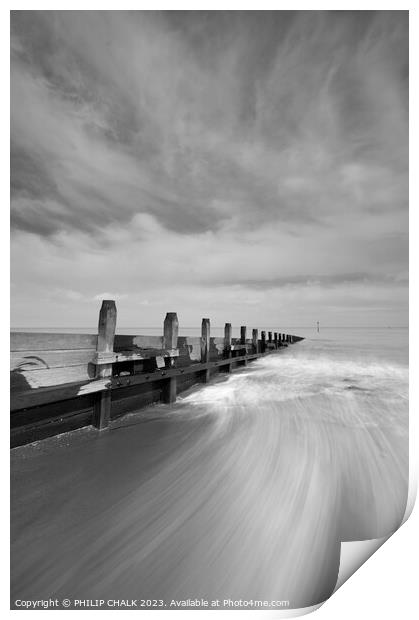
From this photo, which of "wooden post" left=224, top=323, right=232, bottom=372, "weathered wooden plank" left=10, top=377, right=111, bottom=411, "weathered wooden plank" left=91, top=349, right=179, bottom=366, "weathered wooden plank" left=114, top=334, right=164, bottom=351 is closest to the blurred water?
"weathered wooden plank" left=10, top=377, right=111, bottom=411

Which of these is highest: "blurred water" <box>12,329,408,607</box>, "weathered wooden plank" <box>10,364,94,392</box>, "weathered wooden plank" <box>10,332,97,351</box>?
"weathered wooden plank" <box>10,332,97,351</box>

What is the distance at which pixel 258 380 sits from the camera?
7.81m

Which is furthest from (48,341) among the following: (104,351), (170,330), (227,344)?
(227,344)

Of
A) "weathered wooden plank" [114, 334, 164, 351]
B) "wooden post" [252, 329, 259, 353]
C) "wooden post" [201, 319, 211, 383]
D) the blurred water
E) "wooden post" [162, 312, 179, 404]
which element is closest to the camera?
the blurred water

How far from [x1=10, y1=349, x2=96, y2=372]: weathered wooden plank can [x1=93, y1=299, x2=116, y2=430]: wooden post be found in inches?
6.0

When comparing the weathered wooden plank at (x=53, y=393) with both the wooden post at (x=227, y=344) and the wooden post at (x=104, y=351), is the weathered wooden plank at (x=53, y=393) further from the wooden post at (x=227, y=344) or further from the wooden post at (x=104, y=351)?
the wooden post at (x=227, y=344)

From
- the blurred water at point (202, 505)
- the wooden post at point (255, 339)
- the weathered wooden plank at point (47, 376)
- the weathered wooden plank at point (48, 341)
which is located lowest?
the blurred water at point (202, 505)

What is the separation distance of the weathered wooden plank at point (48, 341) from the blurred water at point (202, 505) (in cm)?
121

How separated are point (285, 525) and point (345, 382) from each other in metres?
6.68

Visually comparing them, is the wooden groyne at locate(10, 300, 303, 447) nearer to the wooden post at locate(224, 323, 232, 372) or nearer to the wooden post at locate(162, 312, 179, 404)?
the wooden post at locate(162, 312, 179, 404)

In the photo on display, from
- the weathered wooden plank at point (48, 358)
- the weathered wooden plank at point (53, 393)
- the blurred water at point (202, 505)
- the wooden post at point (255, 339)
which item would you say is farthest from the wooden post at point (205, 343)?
the wooden post at point (255, 339)

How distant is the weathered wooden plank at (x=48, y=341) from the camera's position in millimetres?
2596

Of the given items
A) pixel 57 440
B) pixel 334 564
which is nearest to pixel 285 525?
pixel 334 564

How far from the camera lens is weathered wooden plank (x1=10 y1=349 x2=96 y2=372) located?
2.57m
